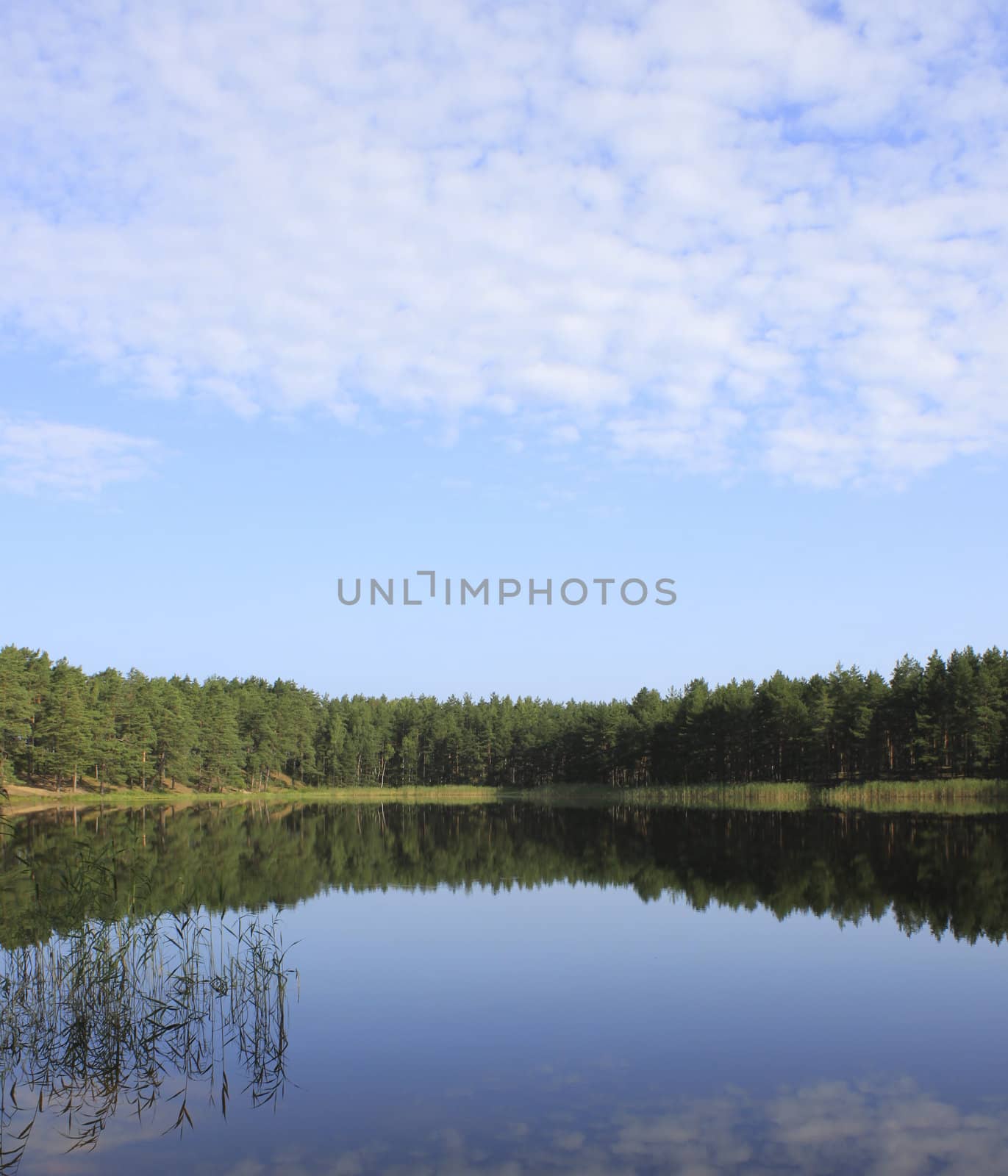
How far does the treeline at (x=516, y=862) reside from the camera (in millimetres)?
20500

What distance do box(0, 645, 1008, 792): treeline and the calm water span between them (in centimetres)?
4117

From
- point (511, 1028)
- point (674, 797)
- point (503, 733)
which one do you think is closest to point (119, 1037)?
point (511, 1028)

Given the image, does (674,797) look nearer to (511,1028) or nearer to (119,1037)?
(511,1028)

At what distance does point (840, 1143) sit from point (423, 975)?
8.44 metres

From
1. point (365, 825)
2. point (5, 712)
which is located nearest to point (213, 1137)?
point (365, 825)

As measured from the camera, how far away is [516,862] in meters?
31.7

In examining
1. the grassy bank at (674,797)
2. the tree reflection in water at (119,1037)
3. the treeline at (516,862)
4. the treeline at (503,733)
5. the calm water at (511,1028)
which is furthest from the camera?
the treeline at (503,733)

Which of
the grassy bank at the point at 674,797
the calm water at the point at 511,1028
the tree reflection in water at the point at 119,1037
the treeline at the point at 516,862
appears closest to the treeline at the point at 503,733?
the grassy bank at the point at 674,797

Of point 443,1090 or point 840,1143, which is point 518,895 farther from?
point 840,1143

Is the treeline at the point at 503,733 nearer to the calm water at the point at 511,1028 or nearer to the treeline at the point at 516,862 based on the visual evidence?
the treeline at the point at 516,862

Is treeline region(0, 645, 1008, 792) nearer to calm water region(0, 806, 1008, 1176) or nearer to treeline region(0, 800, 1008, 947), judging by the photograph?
treeline region(0, 800, 1008, 947)

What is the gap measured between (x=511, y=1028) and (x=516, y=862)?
19.2m

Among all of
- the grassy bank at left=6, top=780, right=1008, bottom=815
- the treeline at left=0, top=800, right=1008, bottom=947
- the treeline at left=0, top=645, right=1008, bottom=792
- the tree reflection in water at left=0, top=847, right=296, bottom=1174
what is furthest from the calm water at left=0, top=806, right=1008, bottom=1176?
the treeline at left=0, top=645, right=1008, bottom=792

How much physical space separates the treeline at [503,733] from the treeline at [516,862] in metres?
14.0
